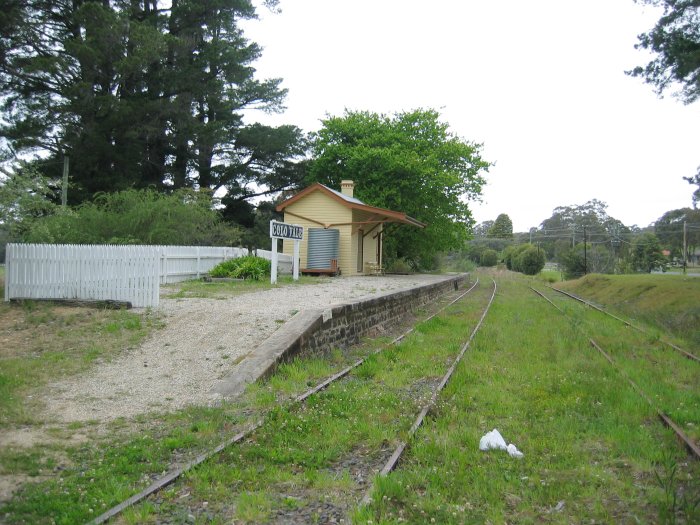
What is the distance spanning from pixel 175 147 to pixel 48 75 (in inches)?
291

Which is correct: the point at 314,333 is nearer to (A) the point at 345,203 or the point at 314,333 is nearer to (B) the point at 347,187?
(A) the point at 345,203

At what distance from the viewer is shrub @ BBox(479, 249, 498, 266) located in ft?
274

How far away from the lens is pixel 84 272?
11.1m

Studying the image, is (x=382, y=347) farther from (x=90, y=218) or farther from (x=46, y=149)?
(x=46, y=149)

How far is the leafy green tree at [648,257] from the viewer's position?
51.2 meters

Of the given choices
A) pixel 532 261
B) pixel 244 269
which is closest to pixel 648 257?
pixel 532 261

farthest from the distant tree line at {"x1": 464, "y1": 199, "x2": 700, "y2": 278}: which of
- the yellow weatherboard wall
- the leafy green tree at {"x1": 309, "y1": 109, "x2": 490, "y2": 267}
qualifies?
the yellow weatherboard wall

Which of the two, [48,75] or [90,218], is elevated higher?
[48,75]

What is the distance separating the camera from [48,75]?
24.4 metres

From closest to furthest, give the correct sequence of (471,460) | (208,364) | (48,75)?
(471,460) < (208,364) < (48,75)

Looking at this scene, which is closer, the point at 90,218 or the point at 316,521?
the point at 316,521

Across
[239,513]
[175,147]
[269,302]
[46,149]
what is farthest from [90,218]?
[239,513]

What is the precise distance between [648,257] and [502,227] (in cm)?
5912

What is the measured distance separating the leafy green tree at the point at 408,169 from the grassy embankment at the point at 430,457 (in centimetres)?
2424
